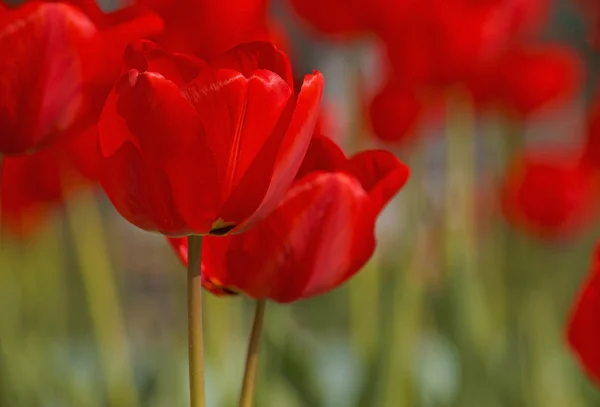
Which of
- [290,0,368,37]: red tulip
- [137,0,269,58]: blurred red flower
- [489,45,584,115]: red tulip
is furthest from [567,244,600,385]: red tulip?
[489,45,584,115]: red tulip

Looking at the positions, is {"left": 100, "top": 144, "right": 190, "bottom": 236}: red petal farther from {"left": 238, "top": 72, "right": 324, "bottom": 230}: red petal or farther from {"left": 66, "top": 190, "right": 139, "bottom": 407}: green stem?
{"left": 66, "top": 190, "right": 139, "bottom": 407}: green stem

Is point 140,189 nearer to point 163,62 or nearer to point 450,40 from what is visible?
point 163,62

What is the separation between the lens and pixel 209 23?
0.53m

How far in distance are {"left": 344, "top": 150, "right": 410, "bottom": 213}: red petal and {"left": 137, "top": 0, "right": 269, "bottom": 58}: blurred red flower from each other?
0.24 metres

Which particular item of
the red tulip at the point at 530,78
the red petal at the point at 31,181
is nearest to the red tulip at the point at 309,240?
the red petal at the point at 31,181

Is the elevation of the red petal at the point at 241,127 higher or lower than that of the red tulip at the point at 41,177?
higher

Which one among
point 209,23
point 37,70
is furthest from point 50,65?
point 209,23

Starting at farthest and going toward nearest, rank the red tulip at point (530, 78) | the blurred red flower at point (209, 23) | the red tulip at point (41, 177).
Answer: the red tulip at point (530, 78) → the red tulip at point (41, 177) → the blurred red flower at point (209, 23)

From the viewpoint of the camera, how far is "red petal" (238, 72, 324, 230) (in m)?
0.23

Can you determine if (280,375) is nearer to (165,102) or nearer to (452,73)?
(452,73)

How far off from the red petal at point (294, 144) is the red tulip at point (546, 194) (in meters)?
0.69

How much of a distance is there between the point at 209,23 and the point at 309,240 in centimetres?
30

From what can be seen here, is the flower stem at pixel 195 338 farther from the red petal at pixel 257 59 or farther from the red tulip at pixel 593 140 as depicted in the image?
the red tulip at pixel 593 140

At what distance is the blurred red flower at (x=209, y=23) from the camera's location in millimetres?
503
